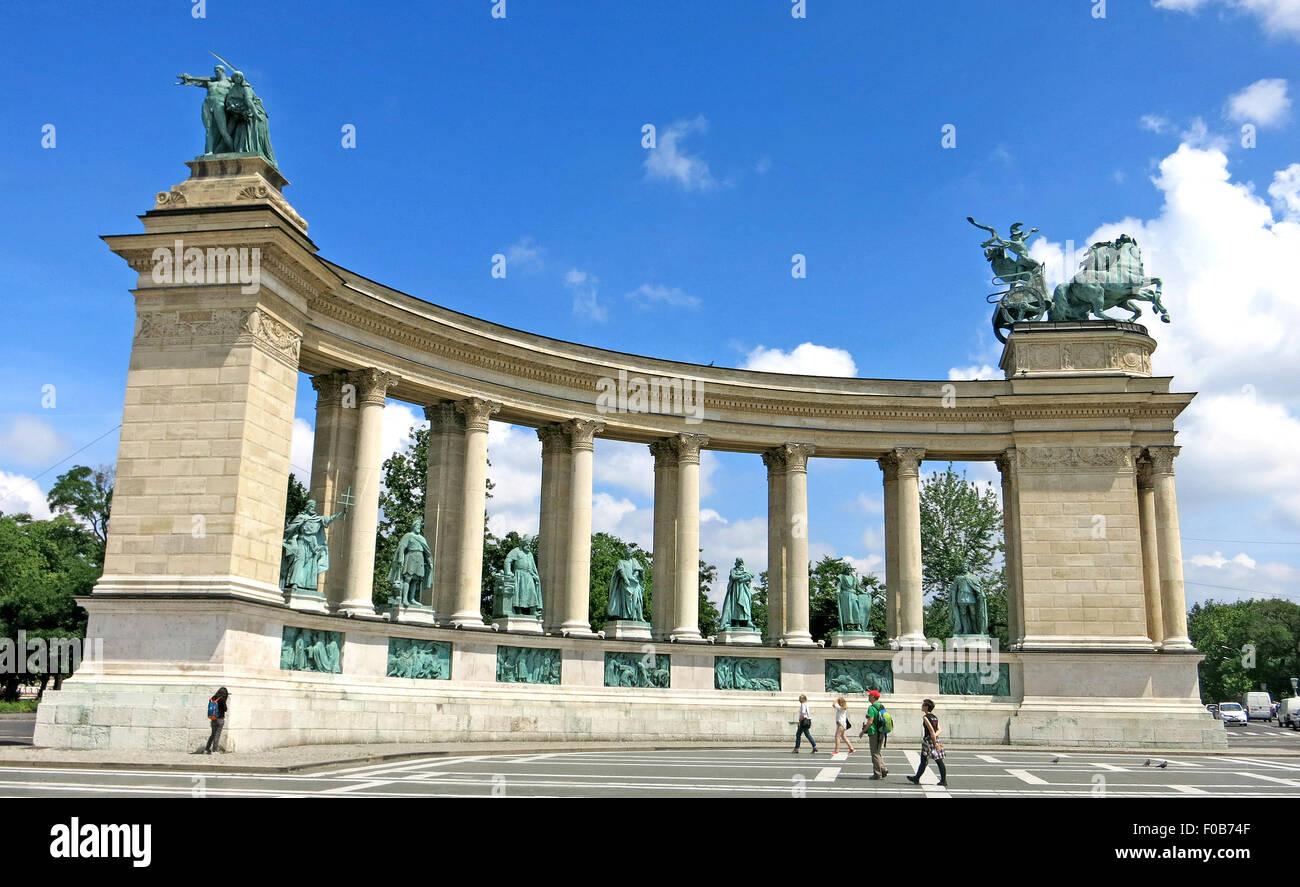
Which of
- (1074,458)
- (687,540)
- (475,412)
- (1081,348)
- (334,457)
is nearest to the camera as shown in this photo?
(334,457)

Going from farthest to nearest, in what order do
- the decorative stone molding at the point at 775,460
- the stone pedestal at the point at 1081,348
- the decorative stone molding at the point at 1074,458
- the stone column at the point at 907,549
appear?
1. the stone pedestal at the point at 1081,348
2. the decorative stone molding at the point at 775,460
3. the decorative stone molding at the point at 1074,458
4. the stone column at the point at 907,549

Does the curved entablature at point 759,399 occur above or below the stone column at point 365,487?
above

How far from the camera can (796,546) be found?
4747 centimetres

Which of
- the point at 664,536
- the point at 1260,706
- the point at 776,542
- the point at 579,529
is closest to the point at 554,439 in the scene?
the point at 579,529

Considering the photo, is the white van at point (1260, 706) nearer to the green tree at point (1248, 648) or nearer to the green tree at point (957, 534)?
the green tree at point (1248, 648)

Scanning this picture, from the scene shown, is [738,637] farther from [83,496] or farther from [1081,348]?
[83,496]

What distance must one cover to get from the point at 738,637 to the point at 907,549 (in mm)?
8823

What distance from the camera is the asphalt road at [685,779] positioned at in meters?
20.2

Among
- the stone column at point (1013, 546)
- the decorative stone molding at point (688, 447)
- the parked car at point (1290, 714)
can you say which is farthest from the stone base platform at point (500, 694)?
the parked car at point (1290, 714)

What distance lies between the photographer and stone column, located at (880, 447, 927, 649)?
156ft

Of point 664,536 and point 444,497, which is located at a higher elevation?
point 444,497

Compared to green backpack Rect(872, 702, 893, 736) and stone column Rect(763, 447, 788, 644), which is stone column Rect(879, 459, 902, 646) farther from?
green backpack Rect(872, 702, 893, 736)

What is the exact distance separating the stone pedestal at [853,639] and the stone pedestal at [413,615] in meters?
18.3
